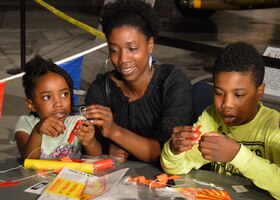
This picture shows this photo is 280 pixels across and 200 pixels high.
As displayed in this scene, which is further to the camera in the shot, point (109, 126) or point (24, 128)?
point (24, 128)

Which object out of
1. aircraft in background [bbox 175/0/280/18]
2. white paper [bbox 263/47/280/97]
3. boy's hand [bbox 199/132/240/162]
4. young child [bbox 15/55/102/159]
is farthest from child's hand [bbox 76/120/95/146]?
aircraft in background [bbox 175/0/280/18]

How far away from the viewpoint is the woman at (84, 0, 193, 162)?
230 centimetres

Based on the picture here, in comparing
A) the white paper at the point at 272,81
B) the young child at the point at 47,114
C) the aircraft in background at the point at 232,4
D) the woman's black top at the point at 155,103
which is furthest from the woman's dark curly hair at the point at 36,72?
the aircraft in background at the point at 232,4

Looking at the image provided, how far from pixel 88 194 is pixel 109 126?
45cm

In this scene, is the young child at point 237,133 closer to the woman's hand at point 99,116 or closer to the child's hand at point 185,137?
the child's hand at point 185,137

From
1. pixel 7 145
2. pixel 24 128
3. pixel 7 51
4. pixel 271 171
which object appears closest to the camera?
pixel 271 171

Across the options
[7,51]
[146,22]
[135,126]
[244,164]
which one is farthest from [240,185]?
[7,51]

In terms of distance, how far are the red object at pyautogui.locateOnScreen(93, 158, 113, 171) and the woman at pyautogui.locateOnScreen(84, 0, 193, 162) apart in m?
0.18

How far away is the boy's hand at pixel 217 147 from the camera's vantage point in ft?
5.83

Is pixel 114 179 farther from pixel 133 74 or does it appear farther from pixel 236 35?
pixel 236 35

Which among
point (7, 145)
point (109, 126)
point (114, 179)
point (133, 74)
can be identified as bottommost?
point (7, 145)

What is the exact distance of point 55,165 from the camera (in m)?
1.96

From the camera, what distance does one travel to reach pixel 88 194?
1.73 m

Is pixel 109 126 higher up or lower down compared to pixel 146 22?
lower down
